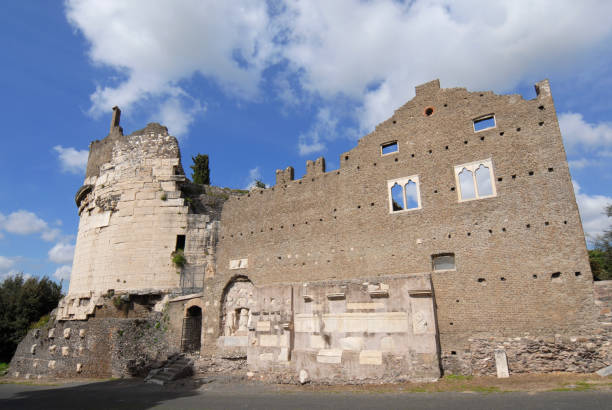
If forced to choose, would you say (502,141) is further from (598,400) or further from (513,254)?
(598,400)

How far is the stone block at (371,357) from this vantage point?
37.2ft

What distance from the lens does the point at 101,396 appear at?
40.5 feet

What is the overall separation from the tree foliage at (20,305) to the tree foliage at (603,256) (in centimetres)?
3695

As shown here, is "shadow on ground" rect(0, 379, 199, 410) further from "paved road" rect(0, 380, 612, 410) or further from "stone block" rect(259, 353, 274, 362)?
"stone block" rect(259, 353, 274, 362)

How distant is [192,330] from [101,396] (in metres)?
5.51

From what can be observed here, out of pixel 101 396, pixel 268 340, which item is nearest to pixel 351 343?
pixel 268 340

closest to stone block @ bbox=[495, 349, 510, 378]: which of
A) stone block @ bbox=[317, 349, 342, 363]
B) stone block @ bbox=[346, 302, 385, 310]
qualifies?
stone block @ bbox=[346, 302, 385, 310]

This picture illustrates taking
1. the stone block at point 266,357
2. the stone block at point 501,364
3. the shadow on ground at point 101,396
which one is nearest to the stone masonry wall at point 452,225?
the stone block at point 501,364

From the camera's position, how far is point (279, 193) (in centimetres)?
1889

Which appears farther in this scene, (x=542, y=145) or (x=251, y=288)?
(x=251, y=288)

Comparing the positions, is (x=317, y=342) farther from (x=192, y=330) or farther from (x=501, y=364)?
(x=192, y=330)

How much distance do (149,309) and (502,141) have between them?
1757 cm

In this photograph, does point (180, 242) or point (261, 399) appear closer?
point (261, 399)

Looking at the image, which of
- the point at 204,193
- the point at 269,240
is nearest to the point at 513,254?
the point at 269,240
